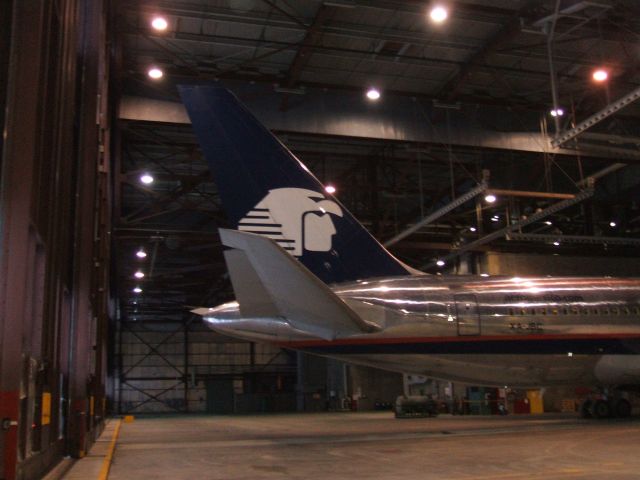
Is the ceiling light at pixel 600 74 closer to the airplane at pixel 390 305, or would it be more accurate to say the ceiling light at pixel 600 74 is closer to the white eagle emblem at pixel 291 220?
the airplane at pixel 390 305

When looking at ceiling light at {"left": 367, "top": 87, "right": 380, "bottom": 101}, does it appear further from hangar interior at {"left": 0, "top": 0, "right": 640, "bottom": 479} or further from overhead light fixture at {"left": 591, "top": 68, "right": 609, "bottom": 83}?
overhead light fixture at {"left": 591, "top": 68, "right": 609, "bottom": 83}

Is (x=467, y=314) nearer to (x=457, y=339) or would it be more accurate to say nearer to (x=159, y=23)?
A: (x=457, y=339)

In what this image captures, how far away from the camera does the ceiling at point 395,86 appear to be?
1945 cm

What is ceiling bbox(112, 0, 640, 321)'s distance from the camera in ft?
63.8

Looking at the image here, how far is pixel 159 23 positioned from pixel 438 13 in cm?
793

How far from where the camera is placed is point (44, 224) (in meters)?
9.08

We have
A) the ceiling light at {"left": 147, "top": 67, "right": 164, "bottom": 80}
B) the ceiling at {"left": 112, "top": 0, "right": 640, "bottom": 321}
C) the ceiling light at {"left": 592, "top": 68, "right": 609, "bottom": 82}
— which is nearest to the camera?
the ceiling at {"left": 112, "top": 0, "right": 640, "bottom": 321}

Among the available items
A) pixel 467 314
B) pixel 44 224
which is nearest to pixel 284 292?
pixel 44 224

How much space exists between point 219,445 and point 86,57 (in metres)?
9.49

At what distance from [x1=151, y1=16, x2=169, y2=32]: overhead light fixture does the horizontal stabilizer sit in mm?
9630

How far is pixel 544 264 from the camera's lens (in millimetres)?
35500

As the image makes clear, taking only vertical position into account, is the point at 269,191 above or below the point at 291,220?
above

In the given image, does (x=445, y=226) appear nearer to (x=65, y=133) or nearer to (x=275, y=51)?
(x=275, y=51)

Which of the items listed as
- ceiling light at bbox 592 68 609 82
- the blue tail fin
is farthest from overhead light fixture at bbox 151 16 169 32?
ceiling light at bbox 592 68 609 82
